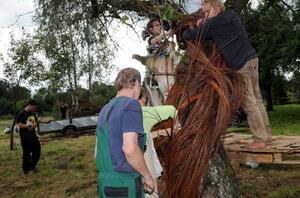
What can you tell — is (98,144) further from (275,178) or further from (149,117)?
(275,178)

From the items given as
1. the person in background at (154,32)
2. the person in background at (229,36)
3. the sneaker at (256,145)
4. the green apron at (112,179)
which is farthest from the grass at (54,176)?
the green apron at (112,179)

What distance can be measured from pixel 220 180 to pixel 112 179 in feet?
7.27

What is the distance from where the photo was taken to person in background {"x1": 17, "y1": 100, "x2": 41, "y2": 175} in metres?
11.6

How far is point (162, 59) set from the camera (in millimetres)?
4688

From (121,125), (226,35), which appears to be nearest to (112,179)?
(121,125)

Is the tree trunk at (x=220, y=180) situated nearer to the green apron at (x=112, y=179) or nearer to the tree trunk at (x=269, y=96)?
the green apron at (x=112, y=179)

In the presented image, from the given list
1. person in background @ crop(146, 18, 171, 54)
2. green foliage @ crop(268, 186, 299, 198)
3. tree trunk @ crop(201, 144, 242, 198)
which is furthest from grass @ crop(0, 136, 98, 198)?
person in background @ crop(146, 18, 171, 54)

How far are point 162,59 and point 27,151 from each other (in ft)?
26.0

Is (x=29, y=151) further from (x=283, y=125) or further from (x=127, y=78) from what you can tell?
(x=283, y=125)

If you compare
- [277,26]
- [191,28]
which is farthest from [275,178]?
[277,26]

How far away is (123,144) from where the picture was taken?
10.8ft

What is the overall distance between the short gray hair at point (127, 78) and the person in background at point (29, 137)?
8.50 metres

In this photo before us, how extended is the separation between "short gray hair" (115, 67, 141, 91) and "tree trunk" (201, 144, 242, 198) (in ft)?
6.57

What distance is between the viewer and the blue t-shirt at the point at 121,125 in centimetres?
329
